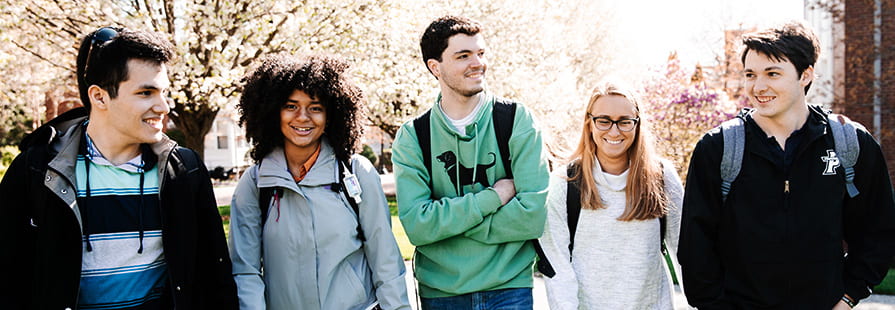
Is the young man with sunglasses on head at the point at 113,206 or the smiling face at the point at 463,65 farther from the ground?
the smiling face at the point at 463,65

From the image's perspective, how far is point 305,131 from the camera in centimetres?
333

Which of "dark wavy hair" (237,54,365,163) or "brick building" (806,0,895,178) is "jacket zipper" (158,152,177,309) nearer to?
"dark wavy hair" (237,54,365,163)

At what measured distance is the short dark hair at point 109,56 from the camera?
2.80 metres

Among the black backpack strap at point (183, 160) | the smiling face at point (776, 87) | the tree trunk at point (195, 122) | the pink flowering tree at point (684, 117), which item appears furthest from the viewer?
the tree trunk at point (195, 122)

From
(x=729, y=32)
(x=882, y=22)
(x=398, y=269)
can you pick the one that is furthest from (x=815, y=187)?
(x=729, y=32)

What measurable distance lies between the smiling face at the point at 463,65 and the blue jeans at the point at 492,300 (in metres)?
0.99

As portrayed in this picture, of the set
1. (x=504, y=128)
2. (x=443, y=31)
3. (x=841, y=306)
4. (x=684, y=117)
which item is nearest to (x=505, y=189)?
(x=504, y=128)

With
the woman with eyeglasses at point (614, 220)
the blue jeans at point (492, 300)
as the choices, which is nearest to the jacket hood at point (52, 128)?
the blue jeans at point (492, 300)

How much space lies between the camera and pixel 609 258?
11.5 ft

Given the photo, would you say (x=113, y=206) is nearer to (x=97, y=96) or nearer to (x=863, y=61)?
(x=97, y=96)

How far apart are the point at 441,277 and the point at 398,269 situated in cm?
24

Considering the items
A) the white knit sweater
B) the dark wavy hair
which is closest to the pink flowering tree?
the white knit sweater

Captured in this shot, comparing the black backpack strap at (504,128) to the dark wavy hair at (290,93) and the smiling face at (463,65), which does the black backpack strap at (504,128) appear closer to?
the smiling face at (463,65)

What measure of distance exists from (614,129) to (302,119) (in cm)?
160
